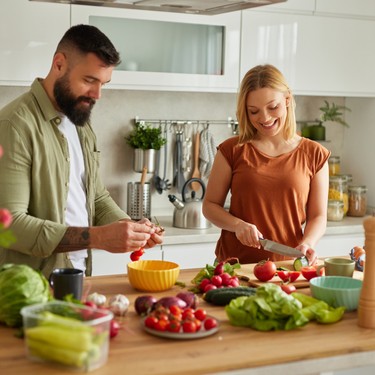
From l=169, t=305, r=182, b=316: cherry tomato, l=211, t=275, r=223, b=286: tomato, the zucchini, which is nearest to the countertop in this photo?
l=211, t=275, r=223, b=286: tomato

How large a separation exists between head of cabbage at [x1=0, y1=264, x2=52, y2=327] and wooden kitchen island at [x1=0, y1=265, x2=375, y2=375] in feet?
0.13

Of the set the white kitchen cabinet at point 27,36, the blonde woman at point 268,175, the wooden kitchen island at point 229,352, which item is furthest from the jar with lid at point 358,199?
the wooden kitchen island at point 229,352

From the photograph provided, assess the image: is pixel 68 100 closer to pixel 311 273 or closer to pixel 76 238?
pixel 76 238

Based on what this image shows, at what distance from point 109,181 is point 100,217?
1.54m

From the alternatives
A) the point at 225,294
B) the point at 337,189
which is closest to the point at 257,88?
the point at 225,294

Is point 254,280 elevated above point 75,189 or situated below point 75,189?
below

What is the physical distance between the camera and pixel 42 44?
12.5 ft

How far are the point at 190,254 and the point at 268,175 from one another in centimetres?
113

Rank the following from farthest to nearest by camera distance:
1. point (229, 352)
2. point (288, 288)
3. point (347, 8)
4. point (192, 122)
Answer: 1. point (192, 122)
2. point (347, 8)
3. point (288, 288)
4. point (229, 352)

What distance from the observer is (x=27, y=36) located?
3766 millimetres

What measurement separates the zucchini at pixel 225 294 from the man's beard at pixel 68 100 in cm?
84

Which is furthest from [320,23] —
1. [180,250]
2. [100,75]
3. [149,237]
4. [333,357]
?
[333,357]

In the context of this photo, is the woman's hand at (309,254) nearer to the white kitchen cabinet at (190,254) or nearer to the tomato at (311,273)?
the tomato at (311,273)

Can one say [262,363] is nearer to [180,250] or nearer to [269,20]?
[180,250]
